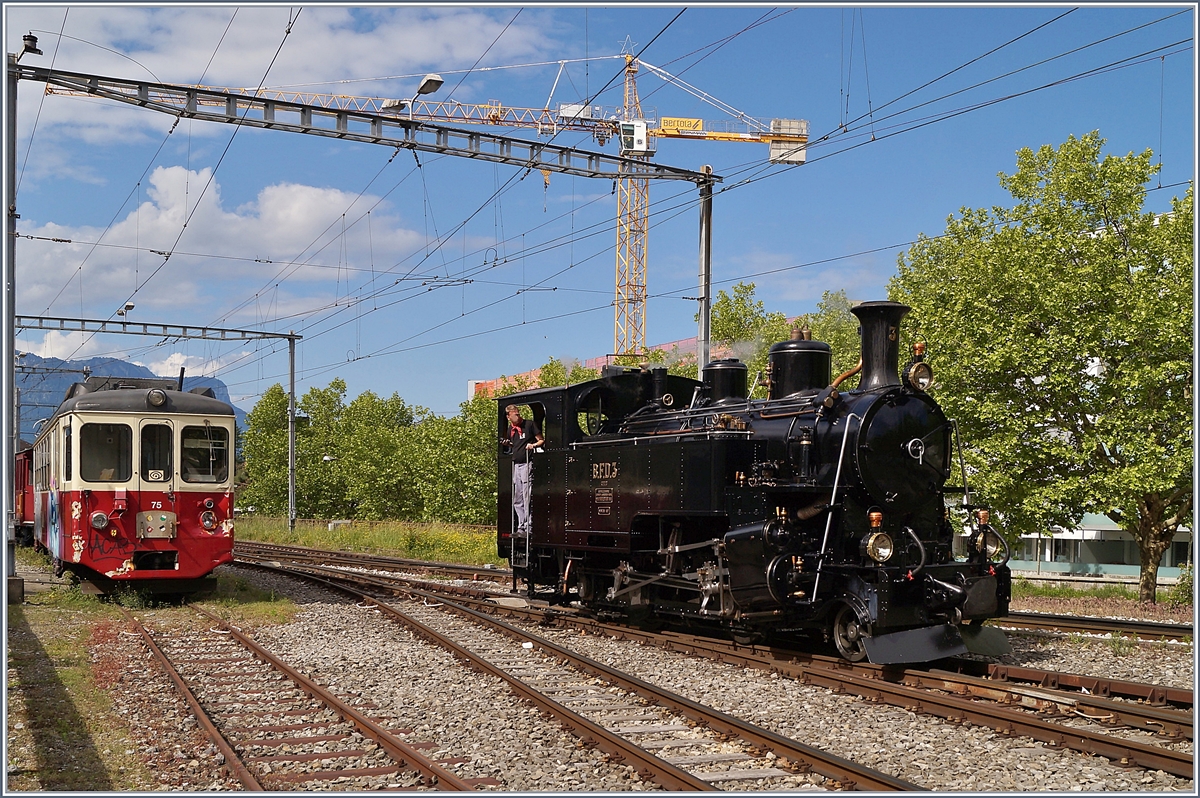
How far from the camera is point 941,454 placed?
32.7ft

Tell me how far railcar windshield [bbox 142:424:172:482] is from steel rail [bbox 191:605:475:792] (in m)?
Result: 5.03

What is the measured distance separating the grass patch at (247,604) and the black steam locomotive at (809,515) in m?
4.61

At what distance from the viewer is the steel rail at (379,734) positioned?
576 centimetres

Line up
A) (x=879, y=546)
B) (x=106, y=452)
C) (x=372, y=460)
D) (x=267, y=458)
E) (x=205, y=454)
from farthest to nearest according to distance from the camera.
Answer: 1. (x=267, y=458)
2. (x=372, y=460)
3. (x=205, y=454)
4. (x=106, y=452)
5. (x=879, y=546)

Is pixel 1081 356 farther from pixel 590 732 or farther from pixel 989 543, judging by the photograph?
pixel 590 732

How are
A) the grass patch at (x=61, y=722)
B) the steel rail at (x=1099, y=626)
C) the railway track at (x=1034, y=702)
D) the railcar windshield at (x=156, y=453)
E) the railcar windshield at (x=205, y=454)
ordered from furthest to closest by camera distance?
the railcar windshield at (x=205, y=454)
the railcar windshield at (x=156, y=453)
the steel rail at (x=1099, y=626)
the railway track at (x=1034, y=702)
the grass patch at (x=61, y=722)

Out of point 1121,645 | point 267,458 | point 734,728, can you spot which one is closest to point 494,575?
point 1121,645

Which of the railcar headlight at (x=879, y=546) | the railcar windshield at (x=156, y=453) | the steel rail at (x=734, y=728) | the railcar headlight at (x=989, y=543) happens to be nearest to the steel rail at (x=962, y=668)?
the railcar headlight at (x=879, y=546)

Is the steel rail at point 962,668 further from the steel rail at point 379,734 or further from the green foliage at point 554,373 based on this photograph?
the green foliage at point 554,373

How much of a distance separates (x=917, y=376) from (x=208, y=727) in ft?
22.9

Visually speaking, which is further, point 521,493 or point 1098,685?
point 521,493

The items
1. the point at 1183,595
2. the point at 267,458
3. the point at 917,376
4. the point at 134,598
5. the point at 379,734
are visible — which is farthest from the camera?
the point at 267,458

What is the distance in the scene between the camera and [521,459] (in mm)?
14281

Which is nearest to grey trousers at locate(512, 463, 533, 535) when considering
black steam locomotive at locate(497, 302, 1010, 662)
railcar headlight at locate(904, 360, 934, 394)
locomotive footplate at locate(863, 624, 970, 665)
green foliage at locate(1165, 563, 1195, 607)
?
black steam locomotive at locate(497, 302, 1010, 662)
